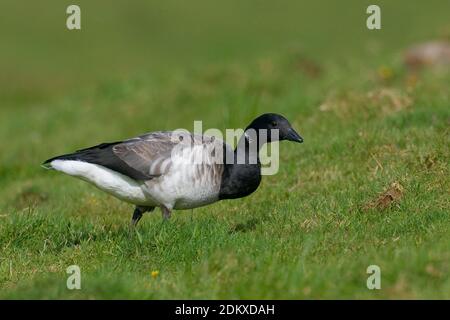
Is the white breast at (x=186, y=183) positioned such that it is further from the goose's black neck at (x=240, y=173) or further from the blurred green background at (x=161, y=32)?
the blurred green background at (x=161, y=32)

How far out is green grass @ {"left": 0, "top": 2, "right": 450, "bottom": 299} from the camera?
6535mm

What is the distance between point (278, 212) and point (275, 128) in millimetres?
915

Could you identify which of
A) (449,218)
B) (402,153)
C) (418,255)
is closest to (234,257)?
(418,255)

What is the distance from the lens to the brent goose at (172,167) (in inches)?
328

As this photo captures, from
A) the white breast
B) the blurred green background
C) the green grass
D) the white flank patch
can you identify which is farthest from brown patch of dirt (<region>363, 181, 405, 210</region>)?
the blurred green background

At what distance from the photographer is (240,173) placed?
28.5 feet

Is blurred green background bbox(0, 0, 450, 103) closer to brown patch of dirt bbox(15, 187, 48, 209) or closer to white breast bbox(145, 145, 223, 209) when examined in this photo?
brown patch of dirt bbox(15, 187, 48, 209)

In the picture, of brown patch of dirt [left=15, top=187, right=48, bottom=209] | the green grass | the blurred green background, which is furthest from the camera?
the blurred green background

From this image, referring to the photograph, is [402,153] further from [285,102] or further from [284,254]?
[285,102]

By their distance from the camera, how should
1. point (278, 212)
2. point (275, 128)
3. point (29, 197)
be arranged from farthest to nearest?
point (29, 197) < point (275, 128) < point (278, 212)

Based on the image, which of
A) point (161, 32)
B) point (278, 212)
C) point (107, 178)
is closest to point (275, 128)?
point (278, 212)

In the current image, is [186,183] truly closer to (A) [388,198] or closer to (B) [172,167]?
(B) [172,167]

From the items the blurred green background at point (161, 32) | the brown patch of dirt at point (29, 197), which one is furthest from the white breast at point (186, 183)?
the blurred green background at point (161, 32)

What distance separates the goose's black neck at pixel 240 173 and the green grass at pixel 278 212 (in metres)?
0.34
